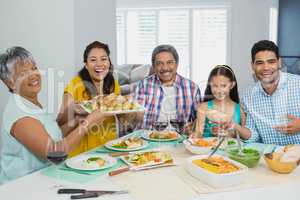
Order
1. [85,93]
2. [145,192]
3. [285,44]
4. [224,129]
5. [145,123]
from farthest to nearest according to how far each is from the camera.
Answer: [285,44] → [145,123] → [85,93] → [224,129] → [145,192]

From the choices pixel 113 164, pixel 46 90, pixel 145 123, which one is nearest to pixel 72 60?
pixel 46 90

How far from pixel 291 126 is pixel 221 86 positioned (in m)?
0.50

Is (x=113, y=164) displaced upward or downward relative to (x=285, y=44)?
downward

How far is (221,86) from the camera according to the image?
7.61 ft

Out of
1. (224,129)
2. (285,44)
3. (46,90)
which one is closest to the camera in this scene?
(224,129)

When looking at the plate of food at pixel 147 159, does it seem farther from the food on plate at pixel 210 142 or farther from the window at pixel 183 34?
the window at pixel 183 34

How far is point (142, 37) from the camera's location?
7.55 meters

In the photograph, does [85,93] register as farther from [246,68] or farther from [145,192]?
[246,68]

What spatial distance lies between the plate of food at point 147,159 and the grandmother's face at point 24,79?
0.58m

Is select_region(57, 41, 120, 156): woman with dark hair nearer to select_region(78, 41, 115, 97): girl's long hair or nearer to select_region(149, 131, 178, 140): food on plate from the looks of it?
select_region(78, 41, 115, 97): girl's long hair

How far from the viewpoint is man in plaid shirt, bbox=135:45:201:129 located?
2592 millimetres

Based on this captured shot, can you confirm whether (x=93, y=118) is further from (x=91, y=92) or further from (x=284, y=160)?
(x=284, y=160)

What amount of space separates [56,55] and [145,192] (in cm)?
167

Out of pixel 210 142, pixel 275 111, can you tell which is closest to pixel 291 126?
pixel 275 111
